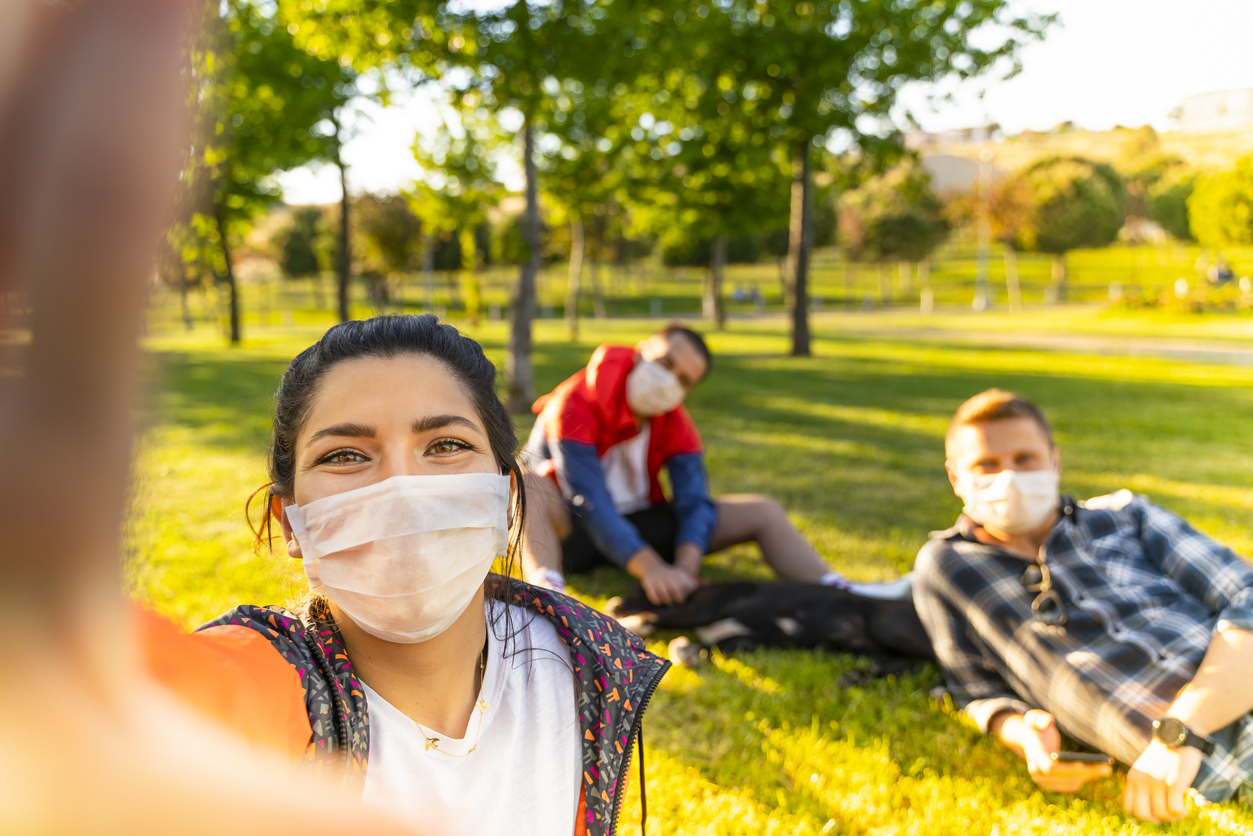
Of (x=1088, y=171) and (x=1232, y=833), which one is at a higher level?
(x=1088, y=171)

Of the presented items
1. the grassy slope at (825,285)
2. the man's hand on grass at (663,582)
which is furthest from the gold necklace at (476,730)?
the grassy slope at (825,285)

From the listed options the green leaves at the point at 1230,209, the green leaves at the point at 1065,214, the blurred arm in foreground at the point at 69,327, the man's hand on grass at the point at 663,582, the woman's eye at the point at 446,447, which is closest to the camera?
the blurred arm in foreground at the point at 69,327

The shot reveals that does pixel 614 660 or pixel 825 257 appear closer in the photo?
pixel 614 660

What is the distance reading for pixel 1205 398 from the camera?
12164mm

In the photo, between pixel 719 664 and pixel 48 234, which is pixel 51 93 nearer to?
pixel 48 234

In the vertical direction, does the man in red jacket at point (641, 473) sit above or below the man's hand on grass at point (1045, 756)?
above

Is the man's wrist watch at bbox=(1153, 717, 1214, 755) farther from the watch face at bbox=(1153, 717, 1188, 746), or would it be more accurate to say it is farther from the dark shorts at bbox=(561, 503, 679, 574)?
the dark shorts at bbox=(561, 503, 679, 574)

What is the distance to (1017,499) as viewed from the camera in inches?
117

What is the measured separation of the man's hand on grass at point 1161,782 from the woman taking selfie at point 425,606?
1659 mm

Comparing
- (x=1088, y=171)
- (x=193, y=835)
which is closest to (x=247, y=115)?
(x=193, y=835)

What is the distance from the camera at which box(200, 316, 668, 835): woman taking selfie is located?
1.62 metres

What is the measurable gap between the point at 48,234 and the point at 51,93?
0.20 ft

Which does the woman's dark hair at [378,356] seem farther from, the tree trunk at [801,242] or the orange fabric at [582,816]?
the tree trunk at [801,242]

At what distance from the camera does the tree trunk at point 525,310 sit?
36.4ft
